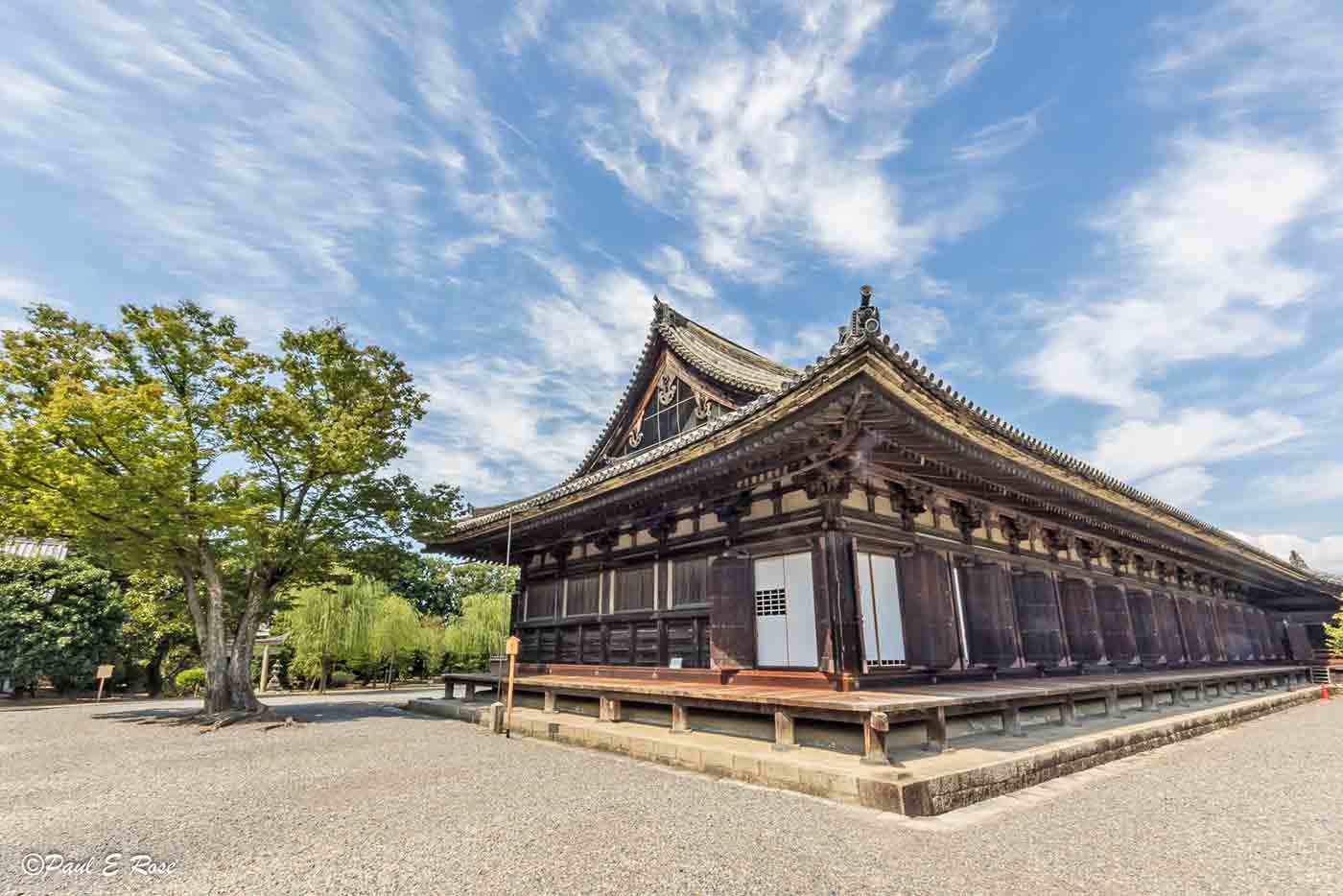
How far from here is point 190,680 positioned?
25.8 meters

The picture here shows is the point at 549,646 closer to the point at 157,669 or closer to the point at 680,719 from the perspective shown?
the point at 680,719

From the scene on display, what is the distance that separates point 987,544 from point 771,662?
17.3 ft

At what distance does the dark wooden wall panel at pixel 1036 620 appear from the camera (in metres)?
11.5

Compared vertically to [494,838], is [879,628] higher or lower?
higher

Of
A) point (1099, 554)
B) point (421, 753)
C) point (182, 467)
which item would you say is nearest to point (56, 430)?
point (182, 467)

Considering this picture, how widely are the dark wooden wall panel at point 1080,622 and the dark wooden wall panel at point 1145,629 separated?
8.65 ft

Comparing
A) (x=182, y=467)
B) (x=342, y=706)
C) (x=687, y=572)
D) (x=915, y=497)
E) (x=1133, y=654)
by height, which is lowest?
(x=342, y=706)

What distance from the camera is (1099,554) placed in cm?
1511

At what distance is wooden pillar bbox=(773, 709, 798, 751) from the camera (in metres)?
7.61

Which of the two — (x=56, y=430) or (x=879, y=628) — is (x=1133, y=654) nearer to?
(x=879, y=628)

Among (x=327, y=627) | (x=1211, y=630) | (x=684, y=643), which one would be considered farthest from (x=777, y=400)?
(x=327, y=627)

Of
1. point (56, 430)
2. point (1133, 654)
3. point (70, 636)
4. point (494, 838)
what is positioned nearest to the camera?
point (494, 838)

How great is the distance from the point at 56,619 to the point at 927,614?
29.0m
